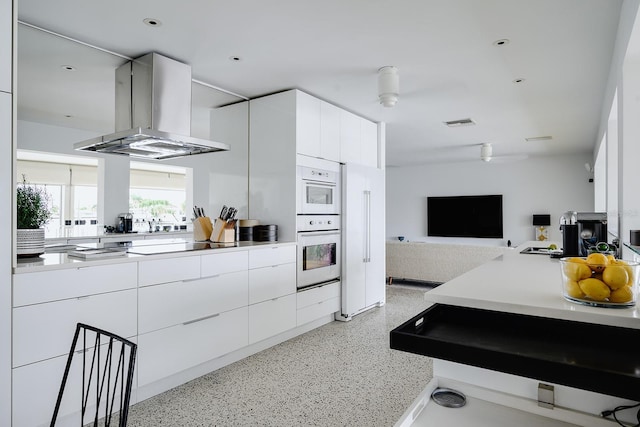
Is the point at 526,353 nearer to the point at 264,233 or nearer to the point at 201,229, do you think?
the point at 264,233

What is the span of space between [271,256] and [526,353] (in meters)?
2.47

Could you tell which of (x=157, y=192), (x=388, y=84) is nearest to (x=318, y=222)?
(x=388, y=84)

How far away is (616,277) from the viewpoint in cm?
109

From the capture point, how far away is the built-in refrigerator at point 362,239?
4188mm

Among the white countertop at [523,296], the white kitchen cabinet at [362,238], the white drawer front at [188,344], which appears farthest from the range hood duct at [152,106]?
the white countertop at [523,296]

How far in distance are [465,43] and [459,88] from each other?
39.1 inches

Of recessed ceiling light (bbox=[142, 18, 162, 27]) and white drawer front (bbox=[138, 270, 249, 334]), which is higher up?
recessed ceiling light (bbox=[142, 18, 162, 27])


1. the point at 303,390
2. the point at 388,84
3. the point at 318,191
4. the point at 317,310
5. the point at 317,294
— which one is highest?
the point at 388,84

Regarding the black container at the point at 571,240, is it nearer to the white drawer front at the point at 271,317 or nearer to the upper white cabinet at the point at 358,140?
the white drawer front at the point at 271,317

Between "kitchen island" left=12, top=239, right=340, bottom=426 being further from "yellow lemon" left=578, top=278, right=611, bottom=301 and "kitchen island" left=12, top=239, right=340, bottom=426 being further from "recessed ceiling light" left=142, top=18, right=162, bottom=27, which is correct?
"yellow lemon" left=578, top=278, right=611, bottom=301

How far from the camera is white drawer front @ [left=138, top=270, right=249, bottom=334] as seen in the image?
2363 mm

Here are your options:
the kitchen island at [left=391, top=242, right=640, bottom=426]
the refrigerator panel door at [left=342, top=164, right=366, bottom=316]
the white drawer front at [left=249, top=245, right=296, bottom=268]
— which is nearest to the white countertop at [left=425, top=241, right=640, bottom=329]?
the kitchen island at [left=391, top=242, right=640, bottom=426]

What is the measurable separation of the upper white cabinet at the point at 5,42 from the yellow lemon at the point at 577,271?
246 cm

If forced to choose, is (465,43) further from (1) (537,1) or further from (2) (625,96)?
(2) (625,96)
